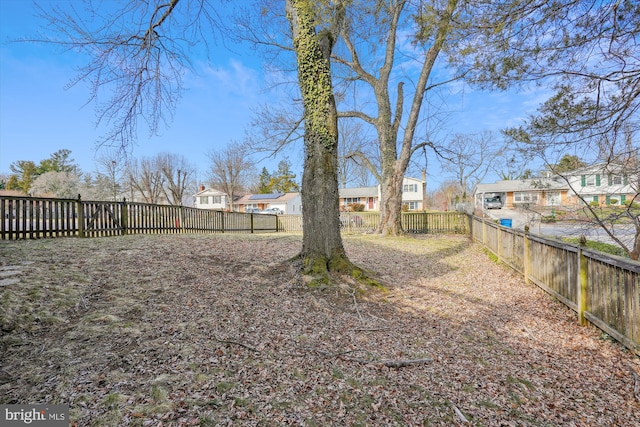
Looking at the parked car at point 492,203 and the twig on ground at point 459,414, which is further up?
the parked car at point 492,203

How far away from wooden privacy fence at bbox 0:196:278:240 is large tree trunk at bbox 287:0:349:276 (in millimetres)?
6697

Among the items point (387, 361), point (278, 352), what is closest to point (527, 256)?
Answer: point (387, 361)

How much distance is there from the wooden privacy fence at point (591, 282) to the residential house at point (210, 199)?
45567 mm

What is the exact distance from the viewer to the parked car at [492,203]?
37.5 metres

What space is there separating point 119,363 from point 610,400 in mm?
4061

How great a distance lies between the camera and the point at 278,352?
2.97 meters

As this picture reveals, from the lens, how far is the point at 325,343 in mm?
3266

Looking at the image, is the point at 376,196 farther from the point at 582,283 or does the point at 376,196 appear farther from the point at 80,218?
the point at 582,283

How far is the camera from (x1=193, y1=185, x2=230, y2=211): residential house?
48.3 meters

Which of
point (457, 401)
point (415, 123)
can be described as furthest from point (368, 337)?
point (415, 123)

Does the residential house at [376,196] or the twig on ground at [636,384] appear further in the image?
the residential house at [376,196]

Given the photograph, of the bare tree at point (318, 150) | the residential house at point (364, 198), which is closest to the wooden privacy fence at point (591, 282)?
the bare tree at point (318, 150)

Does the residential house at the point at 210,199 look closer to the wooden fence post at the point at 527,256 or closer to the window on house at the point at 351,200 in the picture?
the window on house at the point at 351,200

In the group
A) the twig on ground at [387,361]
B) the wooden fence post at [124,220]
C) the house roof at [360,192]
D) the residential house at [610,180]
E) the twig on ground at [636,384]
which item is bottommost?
the twig on ground at [636,384]
